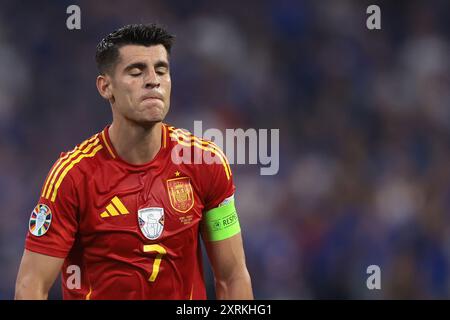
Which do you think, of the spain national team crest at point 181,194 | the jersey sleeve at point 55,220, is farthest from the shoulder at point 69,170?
the spain national team crest at point 181,194

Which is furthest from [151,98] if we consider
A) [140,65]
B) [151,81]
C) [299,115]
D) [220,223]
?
[299,115]

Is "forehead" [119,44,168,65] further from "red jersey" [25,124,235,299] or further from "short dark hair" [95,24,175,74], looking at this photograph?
"red jersey" [25,124,235,299]

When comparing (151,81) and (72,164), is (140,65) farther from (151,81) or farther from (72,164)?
(72,164)

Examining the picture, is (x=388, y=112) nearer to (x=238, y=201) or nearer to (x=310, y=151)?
(x=310, y=151)

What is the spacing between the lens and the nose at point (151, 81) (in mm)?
3867

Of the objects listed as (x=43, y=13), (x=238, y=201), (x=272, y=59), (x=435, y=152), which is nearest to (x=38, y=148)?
(x=43, y=13)

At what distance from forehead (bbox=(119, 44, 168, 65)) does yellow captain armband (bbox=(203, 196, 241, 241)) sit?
81 cm

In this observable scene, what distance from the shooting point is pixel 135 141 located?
13.1 feet

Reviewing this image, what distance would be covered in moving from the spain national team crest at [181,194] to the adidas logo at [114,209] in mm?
247

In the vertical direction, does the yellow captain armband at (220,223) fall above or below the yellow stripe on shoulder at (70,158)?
below

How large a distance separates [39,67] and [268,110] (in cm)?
202

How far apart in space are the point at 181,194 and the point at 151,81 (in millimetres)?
588

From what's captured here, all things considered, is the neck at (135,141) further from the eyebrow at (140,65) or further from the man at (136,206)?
the eyebrow at (140,65)

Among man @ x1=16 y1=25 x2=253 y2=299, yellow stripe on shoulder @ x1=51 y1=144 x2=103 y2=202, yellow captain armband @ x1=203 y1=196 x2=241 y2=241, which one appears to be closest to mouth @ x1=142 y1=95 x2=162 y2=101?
man @ x1=16 y1=25 x2=253 y2=299
